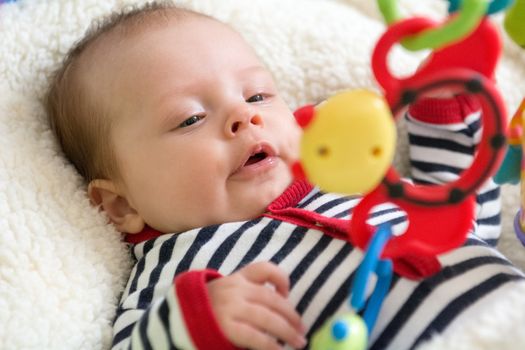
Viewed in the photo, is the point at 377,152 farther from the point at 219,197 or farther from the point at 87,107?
the point at 87,107

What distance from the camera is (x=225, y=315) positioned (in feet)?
2.34

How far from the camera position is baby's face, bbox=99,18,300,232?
91cm

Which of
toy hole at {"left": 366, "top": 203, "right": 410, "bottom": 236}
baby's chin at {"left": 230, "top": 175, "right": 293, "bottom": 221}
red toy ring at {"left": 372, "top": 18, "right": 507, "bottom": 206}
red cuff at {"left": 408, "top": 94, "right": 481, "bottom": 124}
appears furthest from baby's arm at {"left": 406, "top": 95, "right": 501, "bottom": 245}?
red toy ring at {"left": 372, "top": 18, "right": 507, "bottom": 206}

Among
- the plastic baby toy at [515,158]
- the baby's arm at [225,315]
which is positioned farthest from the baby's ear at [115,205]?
the plastic baby toy at [515,158]

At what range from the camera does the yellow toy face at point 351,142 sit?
539mm

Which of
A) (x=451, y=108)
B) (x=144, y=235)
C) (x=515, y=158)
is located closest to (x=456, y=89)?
(x=515, y=158)

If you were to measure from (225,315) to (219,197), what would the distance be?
229 millimetres

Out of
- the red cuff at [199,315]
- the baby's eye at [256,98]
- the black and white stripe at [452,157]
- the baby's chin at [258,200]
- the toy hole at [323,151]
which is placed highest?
the toy hole at [323,151]

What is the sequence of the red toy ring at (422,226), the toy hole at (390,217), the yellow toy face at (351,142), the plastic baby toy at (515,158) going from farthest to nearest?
the toy hole at (390,217)
the plastic baby toy at (515,158)
the red toy ring at (422,226)
the yellow toy face at (351,142)

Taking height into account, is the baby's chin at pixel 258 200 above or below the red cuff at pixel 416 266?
above

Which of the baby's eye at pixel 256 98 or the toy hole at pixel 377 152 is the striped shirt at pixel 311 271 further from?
the toy hole at pixel 377 152

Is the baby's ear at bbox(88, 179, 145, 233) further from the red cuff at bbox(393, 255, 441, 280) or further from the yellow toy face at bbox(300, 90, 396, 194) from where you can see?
the yellow toy face at bbox(300, 90, 396, 194)

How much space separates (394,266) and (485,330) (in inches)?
5.7

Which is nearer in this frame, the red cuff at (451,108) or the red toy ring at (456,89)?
the red toy ring at (456,89)
